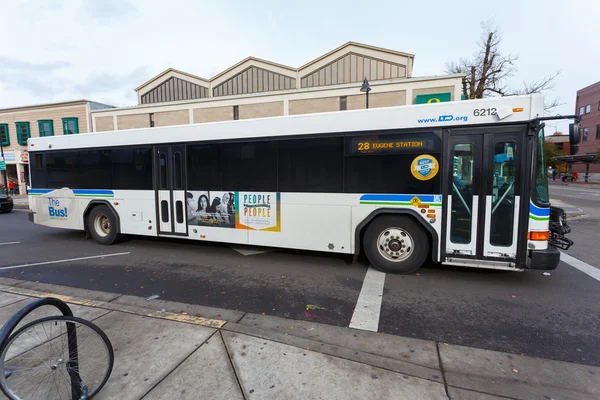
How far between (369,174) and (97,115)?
25.3m

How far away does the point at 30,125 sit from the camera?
25.5 meters

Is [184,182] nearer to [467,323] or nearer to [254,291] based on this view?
[254,291]

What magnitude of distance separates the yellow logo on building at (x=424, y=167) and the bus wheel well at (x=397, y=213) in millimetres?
637

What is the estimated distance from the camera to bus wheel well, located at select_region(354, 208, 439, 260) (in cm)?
533

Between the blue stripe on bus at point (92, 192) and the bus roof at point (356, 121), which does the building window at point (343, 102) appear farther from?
the blue stripe on bus at point (92, 192)

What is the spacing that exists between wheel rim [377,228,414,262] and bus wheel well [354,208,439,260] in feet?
0.96

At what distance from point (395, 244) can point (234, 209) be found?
3.37 metres

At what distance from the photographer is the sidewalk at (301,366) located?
2.61m

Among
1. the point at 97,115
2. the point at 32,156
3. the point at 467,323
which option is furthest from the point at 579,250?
the point at 97,115

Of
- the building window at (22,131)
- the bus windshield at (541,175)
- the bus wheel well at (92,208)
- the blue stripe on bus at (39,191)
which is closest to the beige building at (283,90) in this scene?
the building window at (22,131)

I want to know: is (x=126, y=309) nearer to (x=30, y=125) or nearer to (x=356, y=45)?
(x=356, y=45)

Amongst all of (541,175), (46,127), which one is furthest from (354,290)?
(46,127)

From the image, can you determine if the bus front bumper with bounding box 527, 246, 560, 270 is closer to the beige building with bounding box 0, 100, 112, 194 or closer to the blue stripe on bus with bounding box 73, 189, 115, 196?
the blue stripe on bus with bounding box 73, 189, 115, 196

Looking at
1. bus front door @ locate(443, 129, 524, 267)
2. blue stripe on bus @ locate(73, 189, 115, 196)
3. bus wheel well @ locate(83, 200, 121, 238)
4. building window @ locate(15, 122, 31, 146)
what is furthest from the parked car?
bus front door @ locate(443, 129, 524, 267)
